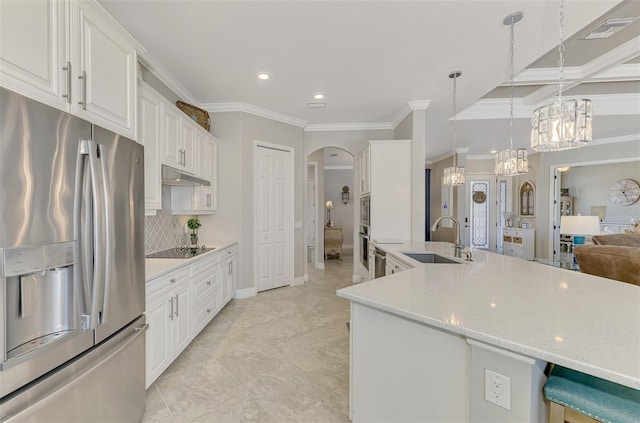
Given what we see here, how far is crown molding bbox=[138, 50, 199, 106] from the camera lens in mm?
2627

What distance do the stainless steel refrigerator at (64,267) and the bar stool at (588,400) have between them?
187 cm

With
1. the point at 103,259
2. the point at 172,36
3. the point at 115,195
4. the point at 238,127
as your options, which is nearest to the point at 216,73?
the point at 172,36

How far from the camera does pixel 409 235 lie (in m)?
3.94

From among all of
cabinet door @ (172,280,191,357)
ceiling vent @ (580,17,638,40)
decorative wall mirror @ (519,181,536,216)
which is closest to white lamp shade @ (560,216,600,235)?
ceiling vent @ (580,17,638,40)

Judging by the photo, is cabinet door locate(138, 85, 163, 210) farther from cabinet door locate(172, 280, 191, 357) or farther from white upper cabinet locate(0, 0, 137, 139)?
cabinet door locate(172, 280, 191, 357)

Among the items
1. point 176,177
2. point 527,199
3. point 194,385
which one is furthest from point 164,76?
point 527,199

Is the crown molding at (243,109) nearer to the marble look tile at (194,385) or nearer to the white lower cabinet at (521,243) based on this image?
the marble look tile at (194,385)

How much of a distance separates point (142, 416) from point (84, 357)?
2.63 ft

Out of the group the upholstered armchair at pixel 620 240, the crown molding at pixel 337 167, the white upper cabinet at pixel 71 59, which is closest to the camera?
the white upper cabinet at pixel 71 59

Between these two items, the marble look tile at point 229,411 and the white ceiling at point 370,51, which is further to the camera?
the white ceiling at point 370,51

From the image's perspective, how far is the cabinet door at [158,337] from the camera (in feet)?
6.11

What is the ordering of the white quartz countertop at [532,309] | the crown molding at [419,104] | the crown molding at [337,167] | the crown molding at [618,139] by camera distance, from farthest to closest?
the crown molding at [337,167] < the crown molding at [618,139] < the crown molding at [419,104] < the white quartz countertop at [532,309]

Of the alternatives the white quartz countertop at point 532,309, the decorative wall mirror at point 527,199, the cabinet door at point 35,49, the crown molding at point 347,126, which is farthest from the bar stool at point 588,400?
the decorative wall mirror at point 527,199

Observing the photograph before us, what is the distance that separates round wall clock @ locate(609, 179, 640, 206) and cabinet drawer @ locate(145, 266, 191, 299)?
9.51 m
